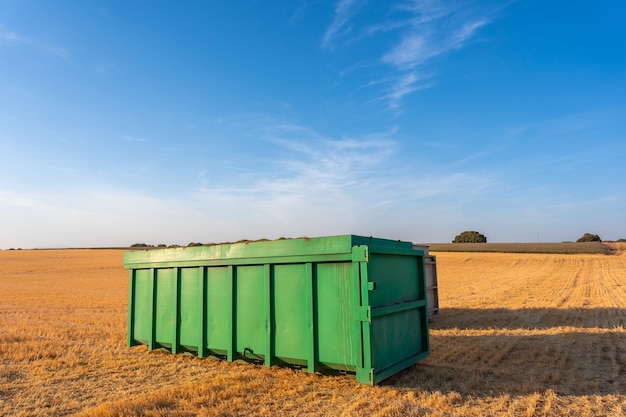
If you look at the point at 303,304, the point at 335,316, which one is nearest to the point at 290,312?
the point at 303,304

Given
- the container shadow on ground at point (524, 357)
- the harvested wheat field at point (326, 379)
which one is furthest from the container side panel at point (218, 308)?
the container shadow on ground at point (524, 357)

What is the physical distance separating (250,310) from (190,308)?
4.43 feet

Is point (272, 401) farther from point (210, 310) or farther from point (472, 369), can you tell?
point (472, 369)

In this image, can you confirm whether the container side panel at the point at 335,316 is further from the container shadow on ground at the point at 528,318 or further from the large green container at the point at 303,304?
the container shadow on ground at the point at 528,318

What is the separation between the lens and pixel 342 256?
204 inches

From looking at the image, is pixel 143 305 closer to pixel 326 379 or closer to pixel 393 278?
pixel 326 379

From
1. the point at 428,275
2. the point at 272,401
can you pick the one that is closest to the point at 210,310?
the point at 272,401

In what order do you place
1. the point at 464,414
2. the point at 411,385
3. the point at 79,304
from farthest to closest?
the point at 79,304 < the point at 411,385 < the point at 464,414

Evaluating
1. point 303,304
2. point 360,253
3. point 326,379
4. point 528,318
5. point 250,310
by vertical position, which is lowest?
point 528,318

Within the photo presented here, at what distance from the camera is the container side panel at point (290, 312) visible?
549 centimetres

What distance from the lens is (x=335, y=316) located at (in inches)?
206

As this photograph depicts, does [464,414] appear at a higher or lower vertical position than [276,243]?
lower

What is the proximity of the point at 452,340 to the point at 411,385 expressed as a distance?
3.59m

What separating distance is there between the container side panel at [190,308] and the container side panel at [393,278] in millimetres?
2899
